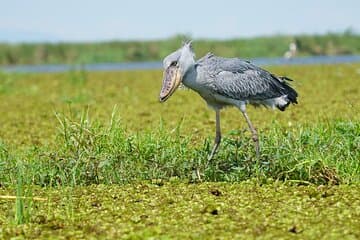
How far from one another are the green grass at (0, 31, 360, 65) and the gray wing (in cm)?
2074

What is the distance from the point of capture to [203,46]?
25391mm

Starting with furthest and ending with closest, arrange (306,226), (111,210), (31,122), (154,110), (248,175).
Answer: (154,110) < (31,122) < (248,175) < (111,210) < (306,226)

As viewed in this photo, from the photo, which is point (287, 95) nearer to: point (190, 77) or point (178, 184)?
point (190, 77)

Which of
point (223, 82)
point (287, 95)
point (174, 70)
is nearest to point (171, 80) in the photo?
point (174, 70)

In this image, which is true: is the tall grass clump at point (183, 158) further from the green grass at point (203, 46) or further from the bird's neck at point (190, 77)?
the green grass at point (203, 46)

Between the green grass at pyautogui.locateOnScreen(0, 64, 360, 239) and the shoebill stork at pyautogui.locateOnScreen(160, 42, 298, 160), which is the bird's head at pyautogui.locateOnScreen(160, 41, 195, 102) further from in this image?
the green grass at pyautogui.locateOnScreen(0, 64, 360, 239)

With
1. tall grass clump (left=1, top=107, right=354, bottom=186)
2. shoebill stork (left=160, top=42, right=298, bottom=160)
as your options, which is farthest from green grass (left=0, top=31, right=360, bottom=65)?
tall grass clump (left=1, top=107, right=354, bottom=186)

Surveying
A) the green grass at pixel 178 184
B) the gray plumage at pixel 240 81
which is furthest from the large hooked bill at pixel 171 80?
the green grass at pixel 178 184

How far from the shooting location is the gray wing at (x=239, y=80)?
4379 mm

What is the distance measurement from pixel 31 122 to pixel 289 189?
418cm

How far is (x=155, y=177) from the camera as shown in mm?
4488

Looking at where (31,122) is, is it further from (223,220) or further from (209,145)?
(223,220)

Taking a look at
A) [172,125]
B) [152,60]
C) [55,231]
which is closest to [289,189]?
[55,231]

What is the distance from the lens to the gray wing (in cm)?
438
